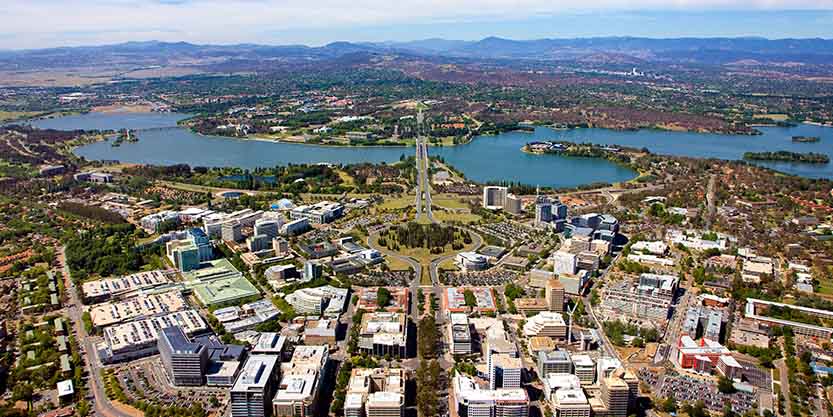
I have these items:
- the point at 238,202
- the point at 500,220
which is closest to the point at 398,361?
the point at 500,220

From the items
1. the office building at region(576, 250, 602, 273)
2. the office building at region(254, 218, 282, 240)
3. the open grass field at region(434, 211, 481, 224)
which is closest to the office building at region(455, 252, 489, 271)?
the office building at region(576, 250, 602, 273)

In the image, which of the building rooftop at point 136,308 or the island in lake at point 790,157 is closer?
the building rooftop at point 136,308

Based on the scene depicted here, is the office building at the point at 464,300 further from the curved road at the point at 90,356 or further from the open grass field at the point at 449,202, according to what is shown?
the open grass field at the point at 449,202

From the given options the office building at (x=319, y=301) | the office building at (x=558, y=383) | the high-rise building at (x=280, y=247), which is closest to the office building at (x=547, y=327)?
the office building at (x=558, y=383)

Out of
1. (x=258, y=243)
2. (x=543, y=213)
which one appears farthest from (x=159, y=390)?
(x=543, y=213)

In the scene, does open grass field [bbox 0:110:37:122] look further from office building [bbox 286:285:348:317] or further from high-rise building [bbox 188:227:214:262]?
office building [bbox 286:285:348:317]

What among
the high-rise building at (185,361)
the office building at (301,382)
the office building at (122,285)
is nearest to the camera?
the office building at (301,382)
